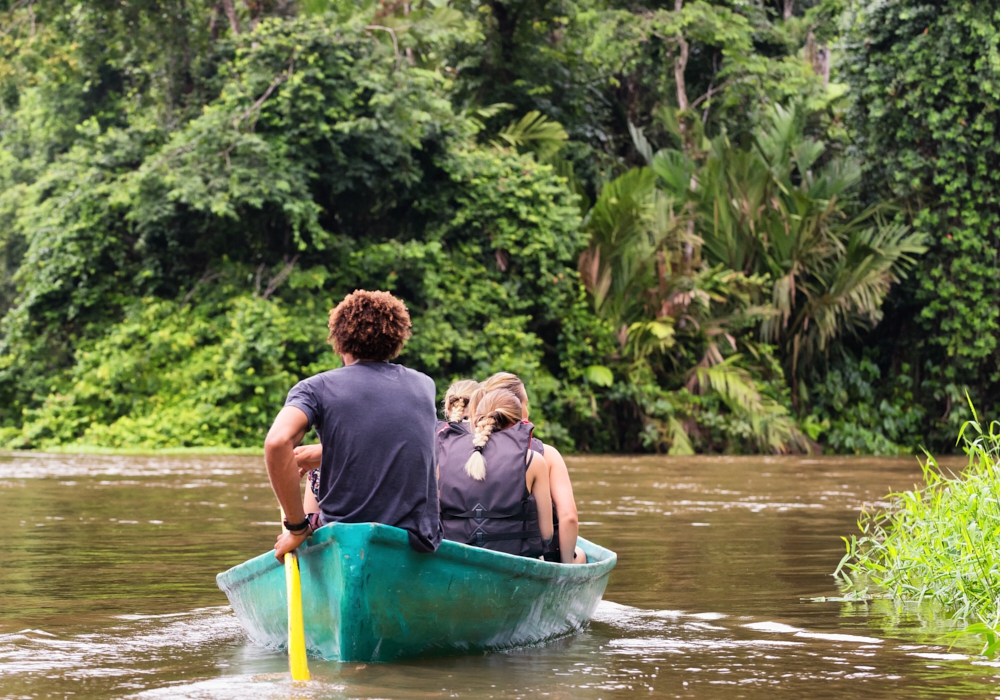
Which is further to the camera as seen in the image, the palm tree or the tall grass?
the palm tree

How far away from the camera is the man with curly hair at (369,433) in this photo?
4359mm

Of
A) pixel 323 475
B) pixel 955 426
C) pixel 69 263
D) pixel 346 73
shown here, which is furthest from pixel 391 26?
pixel 323 475

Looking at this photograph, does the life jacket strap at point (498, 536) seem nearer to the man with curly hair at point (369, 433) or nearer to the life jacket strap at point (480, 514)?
the life jacket strap at point (480, 514)

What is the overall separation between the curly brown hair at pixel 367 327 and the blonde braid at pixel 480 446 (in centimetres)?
91

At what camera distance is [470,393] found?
19.0ft

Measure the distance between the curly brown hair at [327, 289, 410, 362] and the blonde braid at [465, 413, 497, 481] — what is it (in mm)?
910

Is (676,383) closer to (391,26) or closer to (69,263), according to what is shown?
(391,26)

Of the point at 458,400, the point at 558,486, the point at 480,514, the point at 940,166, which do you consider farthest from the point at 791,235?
the point at 480,514

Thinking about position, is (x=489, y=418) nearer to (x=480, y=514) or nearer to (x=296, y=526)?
(x=480, y=514)

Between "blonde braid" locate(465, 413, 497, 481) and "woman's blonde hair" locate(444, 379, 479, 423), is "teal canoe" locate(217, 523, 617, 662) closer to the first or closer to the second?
"blonde braid" locate(465, 413, 497, 481)

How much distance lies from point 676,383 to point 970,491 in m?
13.6

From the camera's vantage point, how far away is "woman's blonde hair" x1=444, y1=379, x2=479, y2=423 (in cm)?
570

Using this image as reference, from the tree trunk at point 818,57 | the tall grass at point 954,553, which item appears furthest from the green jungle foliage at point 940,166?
the tall grass at point 954,553

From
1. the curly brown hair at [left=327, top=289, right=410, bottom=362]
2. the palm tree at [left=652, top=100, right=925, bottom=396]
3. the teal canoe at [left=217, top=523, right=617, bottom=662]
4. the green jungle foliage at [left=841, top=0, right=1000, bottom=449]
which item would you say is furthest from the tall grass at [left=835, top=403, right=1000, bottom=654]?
the green jungle foliage at [left=841, top=0, right=1000, bottom=449]
